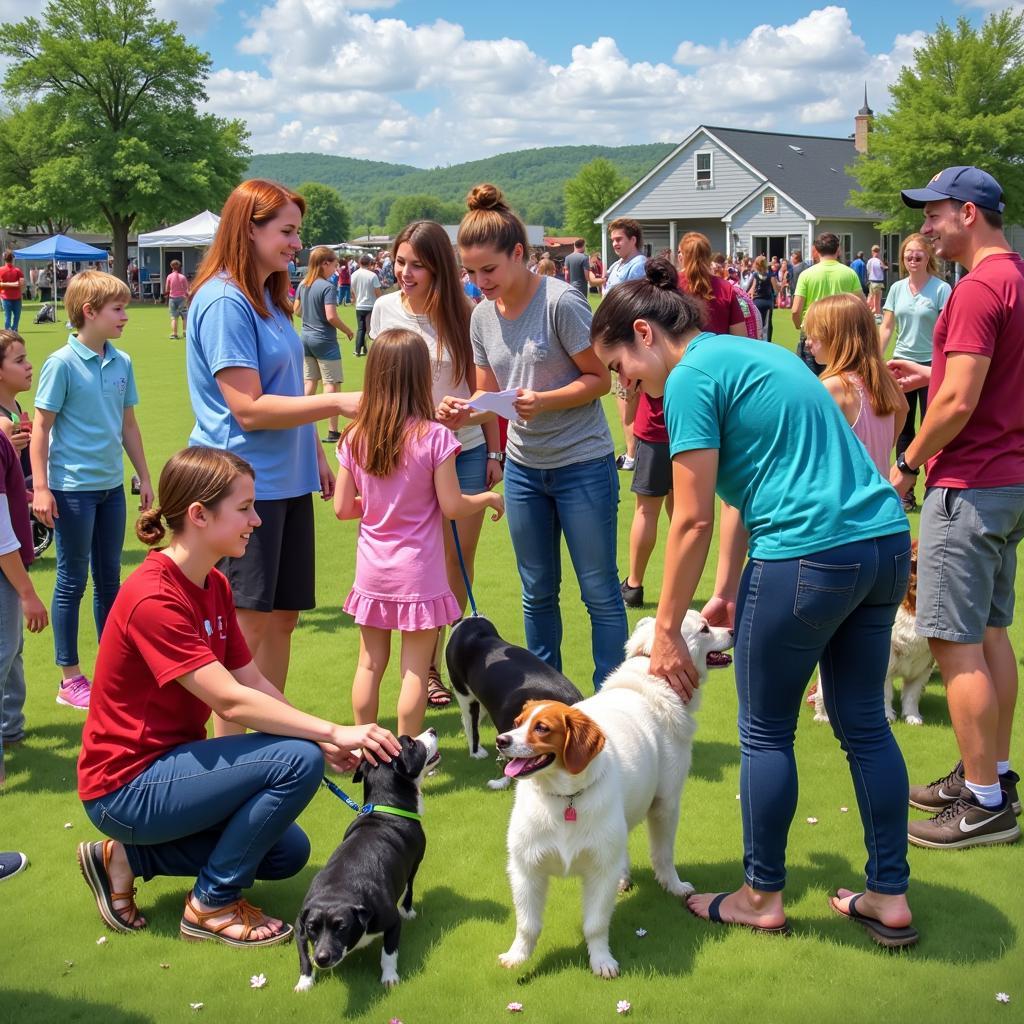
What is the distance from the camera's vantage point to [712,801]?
470cm

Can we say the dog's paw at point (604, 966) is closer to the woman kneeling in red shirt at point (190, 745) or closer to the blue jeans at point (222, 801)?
the woman kneeling in red shirt at point (190, 745)

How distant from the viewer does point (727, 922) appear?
12.1ft

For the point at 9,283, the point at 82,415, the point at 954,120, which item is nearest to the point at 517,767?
the point at 82,415

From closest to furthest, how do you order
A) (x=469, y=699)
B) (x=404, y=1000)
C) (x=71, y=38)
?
(x=404, y=1000)
(x=469, y=699)
(x=71, y=38)

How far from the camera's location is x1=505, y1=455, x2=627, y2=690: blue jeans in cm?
497

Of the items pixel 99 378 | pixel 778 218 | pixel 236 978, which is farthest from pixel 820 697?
pixel 778 218

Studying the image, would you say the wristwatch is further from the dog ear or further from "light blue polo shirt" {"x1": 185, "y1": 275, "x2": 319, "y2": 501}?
"light blue polo shirt" {"x1": 185, "y1": 275, "x2": 319, "y2": 501}

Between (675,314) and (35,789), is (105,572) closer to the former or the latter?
(35,789)

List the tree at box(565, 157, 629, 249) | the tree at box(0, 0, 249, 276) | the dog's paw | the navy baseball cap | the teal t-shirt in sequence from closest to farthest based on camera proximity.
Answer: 1. the teal t-shirt
2. the dog's paw
3. the navy baseball cap
4. the tree at box(0, 0, 249, 276)
5. the tree at box(565, 157, 629, 249)

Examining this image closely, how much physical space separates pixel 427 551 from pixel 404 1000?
193 cm

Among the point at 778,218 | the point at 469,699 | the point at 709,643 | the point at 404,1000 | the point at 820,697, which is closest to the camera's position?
the point at 404,1000

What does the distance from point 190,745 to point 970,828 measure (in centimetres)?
292

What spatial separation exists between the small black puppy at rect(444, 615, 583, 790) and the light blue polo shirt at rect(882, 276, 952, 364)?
20.7ft

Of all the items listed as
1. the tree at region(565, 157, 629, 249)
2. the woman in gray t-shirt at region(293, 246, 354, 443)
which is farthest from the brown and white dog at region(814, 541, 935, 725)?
the tree at region(565, 157, 629, 249)
